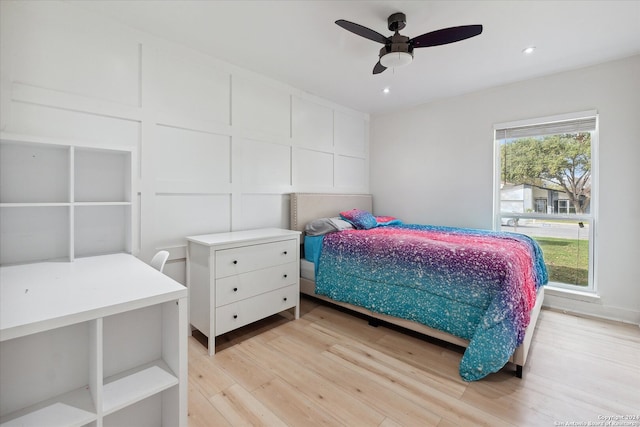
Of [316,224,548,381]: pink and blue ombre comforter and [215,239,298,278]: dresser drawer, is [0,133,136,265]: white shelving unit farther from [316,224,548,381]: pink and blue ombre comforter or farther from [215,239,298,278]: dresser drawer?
[316,224,548,381]: pink and blue ombre comforter

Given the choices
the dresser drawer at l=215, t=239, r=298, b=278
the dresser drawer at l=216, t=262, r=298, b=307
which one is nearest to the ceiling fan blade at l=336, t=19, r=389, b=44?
the dresser drawer at l=215, t=239, r=298, b=278

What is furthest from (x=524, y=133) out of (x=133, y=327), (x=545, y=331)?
(x=133, y=327)

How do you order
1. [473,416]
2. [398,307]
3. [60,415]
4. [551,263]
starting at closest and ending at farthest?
[60,415] < [473,416] < [398,307] < [551,263]

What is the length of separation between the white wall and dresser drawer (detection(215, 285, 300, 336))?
228cm

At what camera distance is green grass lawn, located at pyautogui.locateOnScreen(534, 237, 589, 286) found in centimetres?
301

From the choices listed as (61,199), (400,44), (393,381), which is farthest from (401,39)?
(61,199)

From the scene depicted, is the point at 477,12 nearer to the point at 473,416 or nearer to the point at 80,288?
the point at 473,416

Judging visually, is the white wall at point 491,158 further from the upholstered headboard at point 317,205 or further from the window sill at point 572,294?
the upholstered headboard at point 317,205

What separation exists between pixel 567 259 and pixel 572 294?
1.28ft

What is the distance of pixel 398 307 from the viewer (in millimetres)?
2326

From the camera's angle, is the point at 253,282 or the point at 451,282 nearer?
the point at 451,282

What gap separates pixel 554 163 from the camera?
10.3 ft

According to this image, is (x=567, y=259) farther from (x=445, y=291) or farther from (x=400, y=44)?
(x=400, y=44)

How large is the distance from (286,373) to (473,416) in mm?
1118
